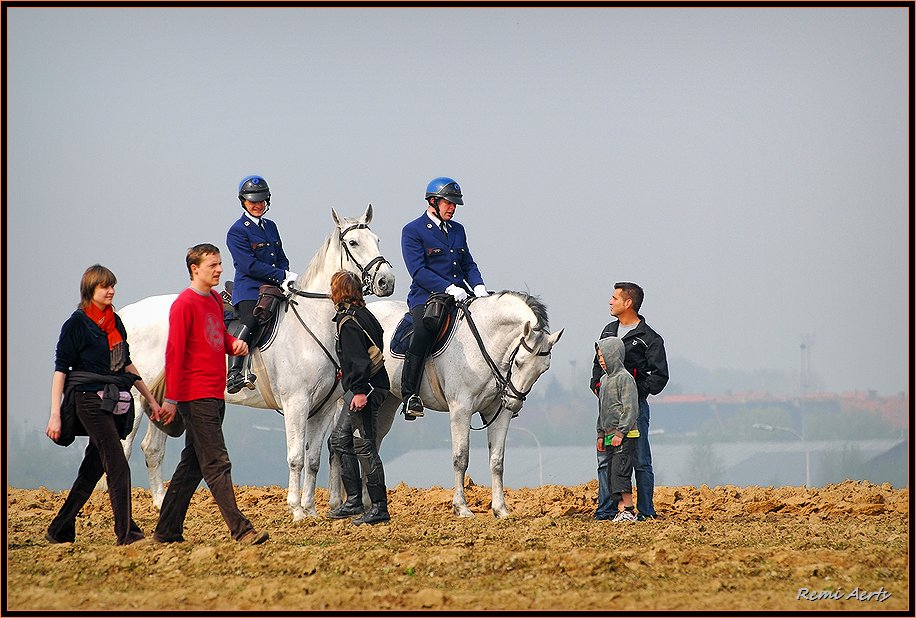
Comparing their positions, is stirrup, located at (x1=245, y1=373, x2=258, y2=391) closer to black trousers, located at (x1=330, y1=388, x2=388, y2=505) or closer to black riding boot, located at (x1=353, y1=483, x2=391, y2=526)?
black trousers, located at (x1=330, y1=388, x2=388, y2=505)

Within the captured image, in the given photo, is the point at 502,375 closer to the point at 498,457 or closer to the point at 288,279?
the point at 498,457

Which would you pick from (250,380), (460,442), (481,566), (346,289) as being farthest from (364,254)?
(481,566)

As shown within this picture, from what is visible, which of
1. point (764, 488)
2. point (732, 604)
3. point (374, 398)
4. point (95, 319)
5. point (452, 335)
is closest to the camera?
point (732, 604)

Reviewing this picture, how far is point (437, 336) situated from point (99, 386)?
3807 millimetres

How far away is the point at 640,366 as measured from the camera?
478 inches

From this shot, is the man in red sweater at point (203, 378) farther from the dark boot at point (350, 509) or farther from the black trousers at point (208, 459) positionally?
the dark boot at point (350, 509)

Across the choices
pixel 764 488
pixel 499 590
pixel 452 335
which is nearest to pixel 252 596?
pixel 499 590

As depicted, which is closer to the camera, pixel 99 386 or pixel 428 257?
pixel 99 386

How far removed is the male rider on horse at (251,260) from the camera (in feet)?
40.0

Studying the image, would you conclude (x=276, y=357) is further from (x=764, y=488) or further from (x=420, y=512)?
(x=764, y=488)

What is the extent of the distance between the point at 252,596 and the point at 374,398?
3.98 meters

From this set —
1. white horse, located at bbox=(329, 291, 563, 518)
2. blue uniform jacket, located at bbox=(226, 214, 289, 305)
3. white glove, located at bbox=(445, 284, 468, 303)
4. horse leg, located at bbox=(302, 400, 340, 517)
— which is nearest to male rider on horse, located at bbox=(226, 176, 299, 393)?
blue uniform jacket, located at bbox=(226, 214, 289, 305)

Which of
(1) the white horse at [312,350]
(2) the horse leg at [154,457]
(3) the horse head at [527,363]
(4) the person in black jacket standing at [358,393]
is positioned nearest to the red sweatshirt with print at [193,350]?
(4) the person in black jacket standing at [358,393]

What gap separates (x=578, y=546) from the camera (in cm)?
978
